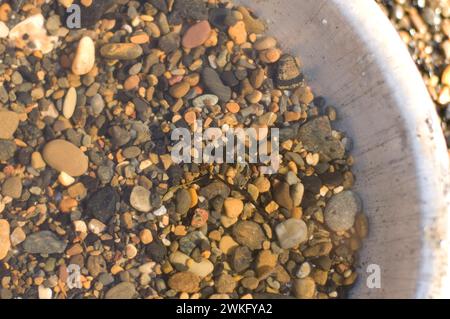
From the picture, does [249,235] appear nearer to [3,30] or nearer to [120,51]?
[120,51]

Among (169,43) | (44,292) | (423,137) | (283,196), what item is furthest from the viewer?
(169,43)

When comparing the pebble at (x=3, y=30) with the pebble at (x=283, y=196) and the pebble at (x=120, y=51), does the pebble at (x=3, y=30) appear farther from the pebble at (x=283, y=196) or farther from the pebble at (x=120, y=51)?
the pebble at (x=283, y=196)

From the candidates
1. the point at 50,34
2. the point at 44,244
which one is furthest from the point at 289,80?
the point at 44,244

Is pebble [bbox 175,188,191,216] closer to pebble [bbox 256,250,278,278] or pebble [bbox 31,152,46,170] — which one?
pebble [bbox 256,250,278,278]

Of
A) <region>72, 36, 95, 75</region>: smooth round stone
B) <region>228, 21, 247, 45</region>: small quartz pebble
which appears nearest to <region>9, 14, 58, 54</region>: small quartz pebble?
<region>72, 36, 95, 75</region>: smooth round stone

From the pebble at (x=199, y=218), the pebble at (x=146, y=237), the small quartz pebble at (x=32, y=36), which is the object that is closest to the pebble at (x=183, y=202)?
the pebble at (x=199, y=218)

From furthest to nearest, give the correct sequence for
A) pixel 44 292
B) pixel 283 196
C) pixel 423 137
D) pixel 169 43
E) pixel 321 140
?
1. pixel 169 43
2. pixel 321 140
3. pixel 283 196
4. pixel 44 292
5. pixel 423 137

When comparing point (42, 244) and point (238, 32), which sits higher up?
point (238, 32)

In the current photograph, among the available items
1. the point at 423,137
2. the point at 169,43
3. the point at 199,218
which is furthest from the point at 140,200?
the point at 423,137
